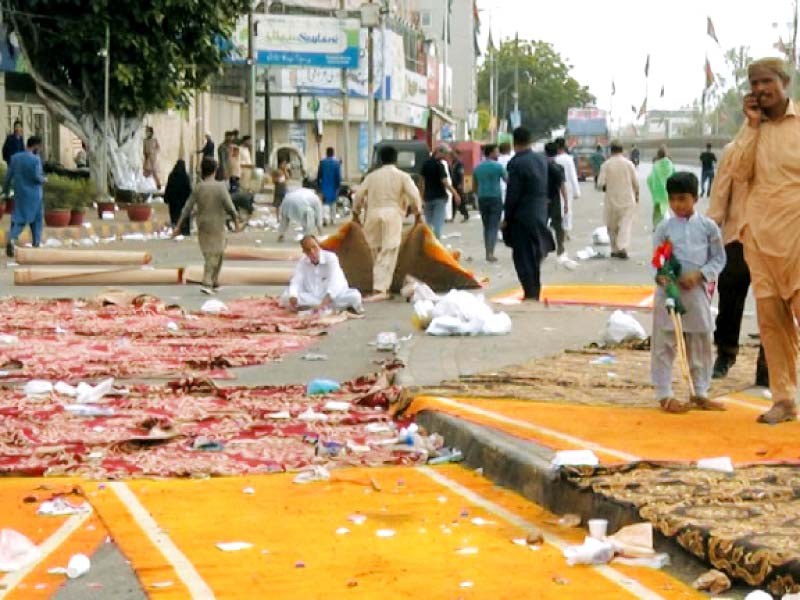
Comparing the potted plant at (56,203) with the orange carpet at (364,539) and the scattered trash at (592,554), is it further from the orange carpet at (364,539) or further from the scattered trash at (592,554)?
the scattered trash at (592,554)

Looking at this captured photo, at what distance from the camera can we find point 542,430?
9.35 metres

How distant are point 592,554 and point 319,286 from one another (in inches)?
449

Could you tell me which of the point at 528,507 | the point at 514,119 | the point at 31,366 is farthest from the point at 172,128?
the point at 514,119

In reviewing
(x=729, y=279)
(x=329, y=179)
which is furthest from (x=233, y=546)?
(x=329, y=179)

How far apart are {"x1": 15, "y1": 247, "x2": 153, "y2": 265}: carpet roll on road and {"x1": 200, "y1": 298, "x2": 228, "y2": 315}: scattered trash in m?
4.81

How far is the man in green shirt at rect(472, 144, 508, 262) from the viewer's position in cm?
2634

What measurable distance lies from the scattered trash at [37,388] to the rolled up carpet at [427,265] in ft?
27.0

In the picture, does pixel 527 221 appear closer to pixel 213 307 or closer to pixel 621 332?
pixel 213 307

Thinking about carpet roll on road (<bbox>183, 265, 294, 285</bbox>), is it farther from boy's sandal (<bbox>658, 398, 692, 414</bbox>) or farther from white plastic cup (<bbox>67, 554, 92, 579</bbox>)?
white plastic cup (<bbox>67, 554, 92, 579</bbox>)

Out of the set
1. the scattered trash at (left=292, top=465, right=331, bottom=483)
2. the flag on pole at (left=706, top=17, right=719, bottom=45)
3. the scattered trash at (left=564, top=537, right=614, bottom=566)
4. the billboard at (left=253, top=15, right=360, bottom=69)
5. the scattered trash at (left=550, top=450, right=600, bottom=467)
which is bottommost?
the scattered trash at (left=292, top=465, right=331, bottom=483)

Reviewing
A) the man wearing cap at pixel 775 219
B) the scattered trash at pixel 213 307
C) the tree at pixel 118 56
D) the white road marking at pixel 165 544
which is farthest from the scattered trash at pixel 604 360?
the tree at pixel 118 56

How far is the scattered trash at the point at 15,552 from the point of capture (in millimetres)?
6875

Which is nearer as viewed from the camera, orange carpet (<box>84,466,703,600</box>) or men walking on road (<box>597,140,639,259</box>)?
orange carpet (<box>84,466,703,600</box>)

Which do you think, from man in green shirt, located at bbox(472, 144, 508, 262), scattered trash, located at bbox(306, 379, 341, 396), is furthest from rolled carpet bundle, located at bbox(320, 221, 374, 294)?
scattered trash, located at bbox(306, 379, 341, 396)
